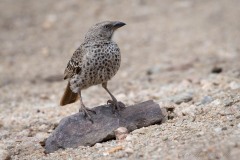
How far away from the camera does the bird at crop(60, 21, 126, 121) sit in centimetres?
605

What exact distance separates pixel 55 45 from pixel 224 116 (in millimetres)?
7793

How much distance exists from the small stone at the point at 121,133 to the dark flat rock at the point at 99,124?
7cm

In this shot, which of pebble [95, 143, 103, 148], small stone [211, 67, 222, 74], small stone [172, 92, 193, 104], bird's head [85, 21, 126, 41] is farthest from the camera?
small stone [211, 67, 222, 74]

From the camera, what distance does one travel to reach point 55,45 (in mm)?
13148

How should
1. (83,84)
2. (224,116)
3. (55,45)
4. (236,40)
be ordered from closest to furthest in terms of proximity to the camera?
(224,116), (83,84), (236,40), (55,45)

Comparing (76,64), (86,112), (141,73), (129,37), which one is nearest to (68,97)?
(76,64)

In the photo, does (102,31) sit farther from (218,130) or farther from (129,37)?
(129,37)

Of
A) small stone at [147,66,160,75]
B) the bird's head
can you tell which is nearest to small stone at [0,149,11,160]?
the bird's head

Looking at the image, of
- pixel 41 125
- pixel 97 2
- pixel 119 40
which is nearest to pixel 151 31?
pixel 119 40

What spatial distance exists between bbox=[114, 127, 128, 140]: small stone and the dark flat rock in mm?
72

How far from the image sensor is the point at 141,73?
408 inches

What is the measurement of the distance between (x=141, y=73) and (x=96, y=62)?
437 centimetres

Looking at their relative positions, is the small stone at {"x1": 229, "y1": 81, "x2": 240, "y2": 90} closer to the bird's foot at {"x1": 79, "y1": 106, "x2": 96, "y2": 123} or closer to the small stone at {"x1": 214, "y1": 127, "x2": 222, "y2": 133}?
the small stone at {"x1": 214, "y1": 127, "x2": 222, "y2": 133}

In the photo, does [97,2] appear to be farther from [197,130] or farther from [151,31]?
[197,130]
